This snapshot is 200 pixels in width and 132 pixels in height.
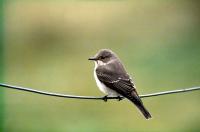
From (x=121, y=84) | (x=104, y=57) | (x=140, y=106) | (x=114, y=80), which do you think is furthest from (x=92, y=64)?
(x=140, y=106)

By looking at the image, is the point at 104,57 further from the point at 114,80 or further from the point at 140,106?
the point at 140,106

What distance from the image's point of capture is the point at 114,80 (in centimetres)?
549

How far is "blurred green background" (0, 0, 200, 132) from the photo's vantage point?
809 centimetres

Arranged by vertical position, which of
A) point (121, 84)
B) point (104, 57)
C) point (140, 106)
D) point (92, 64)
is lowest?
point (140, 106)

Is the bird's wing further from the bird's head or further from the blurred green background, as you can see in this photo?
the blurred green background

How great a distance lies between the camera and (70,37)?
33.7 feet

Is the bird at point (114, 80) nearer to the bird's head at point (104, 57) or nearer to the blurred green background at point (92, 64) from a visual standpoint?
the bird's head at point (104, 57)

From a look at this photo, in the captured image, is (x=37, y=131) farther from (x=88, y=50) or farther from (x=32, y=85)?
(x=88, y=50)

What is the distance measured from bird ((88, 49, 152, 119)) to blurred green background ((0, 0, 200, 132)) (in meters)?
2.16

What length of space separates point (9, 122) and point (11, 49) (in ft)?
7.28

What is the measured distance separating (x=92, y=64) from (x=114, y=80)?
12.8ft

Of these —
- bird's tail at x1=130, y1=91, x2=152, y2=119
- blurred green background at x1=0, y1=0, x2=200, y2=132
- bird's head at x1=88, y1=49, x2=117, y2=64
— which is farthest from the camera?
blurred green background at x1=0, y1=0, x2=200, y2=132

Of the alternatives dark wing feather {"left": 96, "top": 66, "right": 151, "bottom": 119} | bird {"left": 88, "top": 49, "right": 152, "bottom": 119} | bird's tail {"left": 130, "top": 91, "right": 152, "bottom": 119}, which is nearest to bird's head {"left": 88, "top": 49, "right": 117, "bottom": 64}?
bird {"left": 88, "top": 49, "right": 152, "bottom": 119}

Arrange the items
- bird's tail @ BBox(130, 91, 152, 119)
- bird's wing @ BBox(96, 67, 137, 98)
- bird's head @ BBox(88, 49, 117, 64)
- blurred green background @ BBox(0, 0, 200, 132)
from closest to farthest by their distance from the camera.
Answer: bird's tail @ BBox(130, 91, 152, 119), bird's wing @ BBox(96, 67, 137, 98), bird's head @ BBox(88, 49, 117, 64), blurred green background @ BBox(0, 0, 200, 132)
